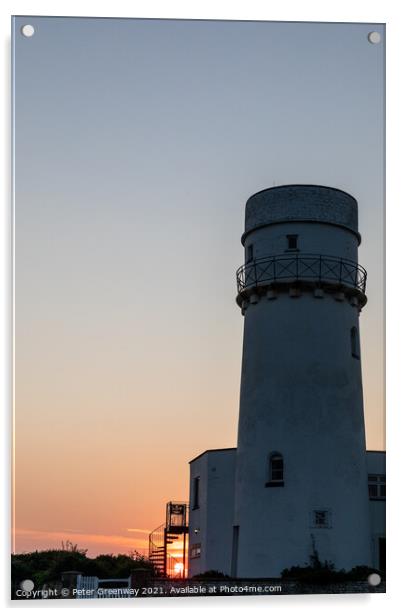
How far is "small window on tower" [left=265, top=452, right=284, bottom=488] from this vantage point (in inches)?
886

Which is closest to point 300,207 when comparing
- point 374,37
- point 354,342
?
point 354,342

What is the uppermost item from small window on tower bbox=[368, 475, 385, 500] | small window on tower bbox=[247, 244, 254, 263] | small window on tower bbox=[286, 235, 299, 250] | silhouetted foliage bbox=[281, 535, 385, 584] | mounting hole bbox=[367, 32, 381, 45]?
mounting hole bbox=[367, 32, 381, 45]

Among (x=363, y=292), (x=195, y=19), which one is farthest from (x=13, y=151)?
(x=363, y=292)

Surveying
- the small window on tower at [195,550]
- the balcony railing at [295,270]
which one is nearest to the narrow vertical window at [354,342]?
the balcony railing at [295,270]

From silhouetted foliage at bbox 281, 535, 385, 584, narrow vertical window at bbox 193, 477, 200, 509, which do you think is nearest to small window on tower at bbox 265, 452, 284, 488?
silhouetted foliage at bbox 281, 535, 385, 584

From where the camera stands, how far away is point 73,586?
15.3m

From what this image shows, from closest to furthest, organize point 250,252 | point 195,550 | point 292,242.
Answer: point 250,252 < point 292,242 < point 195,550

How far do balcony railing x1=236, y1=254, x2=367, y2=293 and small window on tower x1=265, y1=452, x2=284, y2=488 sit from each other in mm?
3353

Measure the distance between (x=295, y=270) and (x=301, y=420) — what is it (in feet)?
9.98

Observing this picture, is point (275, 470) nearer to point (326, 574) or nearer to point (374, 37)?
point (326, 574)

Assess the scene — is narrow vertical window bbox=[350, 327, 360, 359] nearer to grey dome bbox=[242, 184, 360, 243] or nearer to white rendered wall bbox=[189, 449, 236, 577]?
grey dome bbox=[242, 184, 360, 243]

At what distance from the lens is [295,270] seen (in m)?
23.1

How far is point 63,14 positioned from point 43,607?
763 centimetres

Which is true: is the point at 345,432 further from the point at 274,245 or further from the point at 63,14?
the point at 63,14
